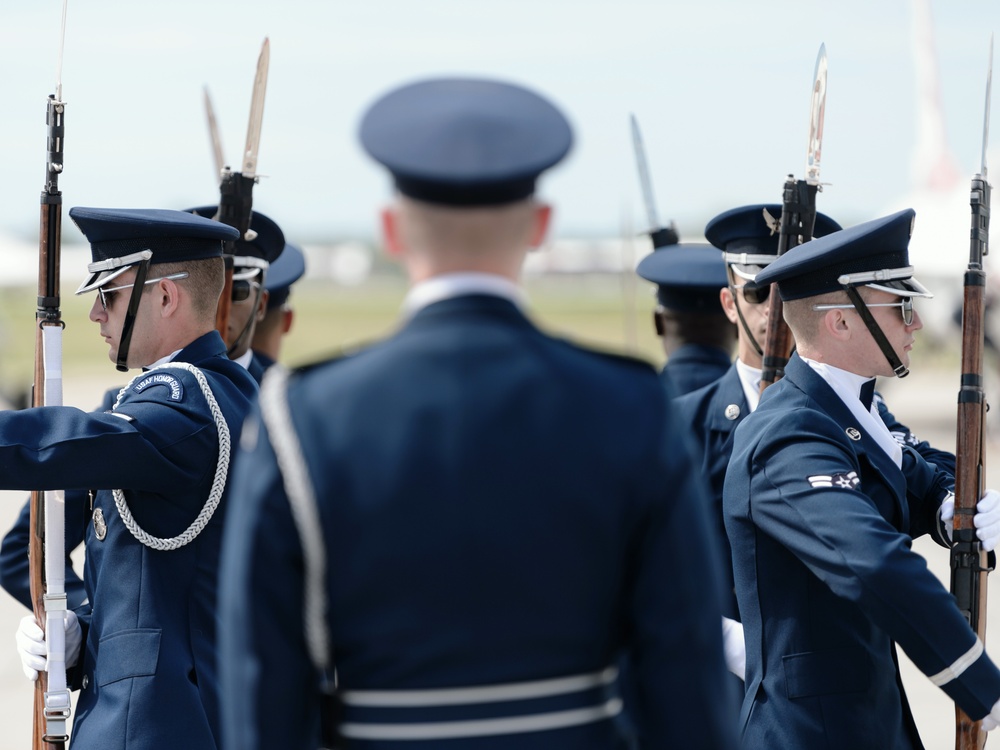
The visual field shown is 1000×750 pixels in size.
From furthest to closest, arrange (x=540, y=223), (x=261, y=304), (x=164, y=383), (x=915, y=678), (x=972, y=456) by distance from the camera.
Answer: (x=915, y=678), (x=261, y=304), (x=972, y=456), (x=164, y=383), (x=540, y=223)

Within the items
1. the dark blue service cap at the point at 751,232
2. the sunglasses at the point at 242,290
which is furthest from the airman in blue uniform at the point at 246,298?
the dark blue service cap at the point at 751,232

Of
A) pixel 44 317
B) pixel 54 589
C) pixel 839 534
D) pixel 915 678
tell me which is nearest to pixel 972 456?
pixel 839 534

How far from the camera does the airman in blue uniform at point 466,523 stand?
1732 mm

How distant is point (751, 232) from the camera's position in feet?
15.2

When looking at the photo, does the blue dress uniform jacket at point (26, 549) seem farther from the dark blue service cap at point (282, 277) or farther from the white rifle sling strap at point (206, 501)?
the dark blue service cap at point (282, 277)

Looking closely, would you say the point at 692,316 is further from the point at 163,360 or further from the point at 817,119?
the point at 163,360

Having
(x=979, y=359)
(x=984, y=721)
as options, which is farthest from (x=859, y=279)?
(x=984, y=721)

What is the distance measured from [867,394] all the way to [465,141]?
187 centimetres

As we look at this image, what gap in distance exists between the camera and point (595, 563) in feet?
5.88

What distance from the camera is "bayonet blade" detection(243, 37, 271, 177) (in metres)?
4.74

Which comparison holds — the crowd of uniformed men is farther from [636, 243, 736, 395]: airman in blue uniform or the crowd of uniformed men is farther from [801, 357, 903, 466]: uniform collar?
[636, 243, 736, 395]: airman in blue uniform

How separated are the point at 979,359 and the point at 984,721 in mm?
1003

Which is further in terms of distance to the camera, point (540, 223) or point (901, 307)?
point (901, 307)

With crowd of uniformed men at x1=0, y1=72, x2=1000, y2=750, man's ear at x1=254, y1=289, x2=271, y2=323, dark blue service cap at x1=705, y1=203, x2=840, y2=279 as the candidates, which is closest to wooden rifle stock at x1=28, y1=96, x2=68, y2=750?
man's ear at x1=254, y1=289, x2=271, y2=323
